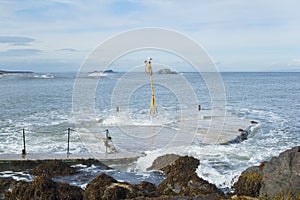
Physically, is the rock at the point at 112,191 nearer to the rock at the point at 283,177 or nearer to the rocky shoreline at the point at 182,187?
the rocky shoreline at the point at 182,187

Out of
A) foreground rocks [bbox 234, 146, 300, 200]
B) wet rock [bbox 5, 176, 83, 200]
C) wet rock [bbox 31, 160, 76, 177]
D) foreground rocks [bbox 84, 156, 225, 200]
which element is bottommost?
wet rock [bbox 31, 160, 76, 177]

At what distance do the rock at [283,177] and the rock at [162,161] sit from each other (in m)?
3.39

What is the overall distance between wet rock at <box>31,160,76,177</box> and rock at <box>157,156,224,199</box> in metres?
2.75

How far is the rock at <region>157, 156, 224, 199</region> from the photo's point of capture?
6879 millimetres

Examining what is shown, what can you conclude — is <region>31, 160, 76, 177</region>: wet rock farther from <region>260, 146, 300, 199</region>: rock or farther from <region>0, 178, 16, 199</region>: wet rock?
<region>260, 146, 300, 199</region>: rock

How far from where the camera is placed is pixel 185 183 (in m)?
7.55

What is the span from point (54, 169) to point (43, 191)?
2.60 metres

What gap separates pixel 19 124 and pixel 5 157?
8619 millimetres

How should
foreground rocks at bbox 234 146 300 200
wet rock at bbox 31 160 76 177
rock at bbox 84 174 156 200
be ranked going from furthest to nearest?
wet rock at bbox 31 160 76 177 < rock at bbox 84 174 156 200 < foreground rocks at bbox 234 146 300 200

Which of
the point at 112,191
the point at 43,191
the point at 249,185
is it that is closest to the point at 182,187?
the point at 249,185

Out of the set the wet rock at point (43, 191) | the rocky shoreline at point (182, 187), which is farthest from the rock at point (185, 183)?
the wet rock at point (43, 191)

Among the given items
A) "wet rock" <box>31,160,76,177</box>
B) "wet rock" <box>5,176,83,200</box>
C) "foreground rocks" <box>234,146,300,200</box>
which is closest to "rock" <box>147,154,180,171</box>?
"wet rock" <box>31,160,76,177</box>

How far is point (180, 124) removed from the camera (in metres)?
17.1

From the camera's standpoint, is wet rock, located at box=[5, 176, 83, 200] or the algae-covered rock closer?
wet rock, located at box=[5, 176, 83, 200]
